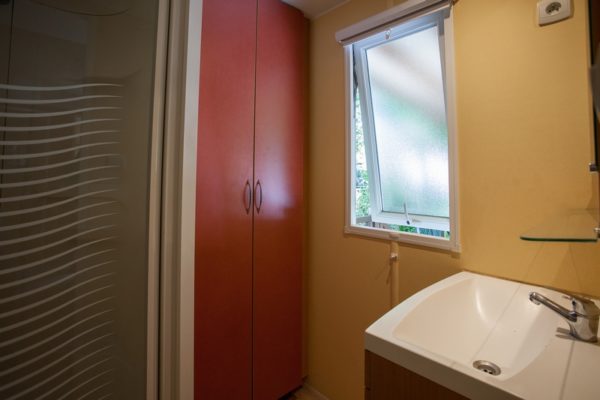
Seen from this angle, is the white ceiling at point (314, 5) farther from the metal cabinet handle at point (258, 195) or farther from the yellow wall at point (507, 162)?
the metal cabinet handle at point (258, 195)

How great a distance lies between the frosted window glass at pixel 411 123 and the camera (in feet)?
4.93

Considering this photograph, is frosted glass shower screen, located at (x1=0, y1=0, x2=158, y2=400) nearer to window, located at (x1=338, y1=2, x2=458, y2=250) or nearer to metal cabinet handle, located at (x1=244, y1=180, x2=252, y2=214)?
metal cabinet handle, located at (x1=244, y1=180, x2=252, y2=214)

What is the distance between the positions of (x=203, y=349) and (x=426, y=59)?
192 cm

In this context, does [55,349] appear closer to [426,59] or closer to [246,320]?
[246,320]

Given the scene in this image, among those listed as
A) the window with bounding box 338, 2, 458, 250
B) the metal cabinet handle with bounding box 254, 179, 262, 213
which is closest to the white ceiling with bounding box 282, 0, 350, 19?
the window with bounding box 338, 2, 458, 250

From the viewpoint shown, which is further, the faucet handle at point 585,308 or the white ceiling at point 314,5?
the white ceiling at point 314,5

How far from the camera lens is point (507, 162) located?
3.81ft

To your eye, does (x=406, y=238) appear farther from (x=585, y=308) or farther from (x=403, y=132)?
(x=585, y=308)

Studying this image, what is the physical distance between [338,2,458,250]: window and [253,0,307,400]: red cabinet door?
0.36 m

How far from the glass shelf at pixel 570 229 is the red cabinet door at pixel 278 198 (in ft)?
3.99

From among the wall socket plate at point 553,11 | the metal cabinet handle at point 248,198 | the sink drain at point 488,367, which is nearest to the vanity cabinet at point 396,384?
the sink drain at point 488,367

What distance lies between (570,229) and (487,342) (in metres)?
0.43

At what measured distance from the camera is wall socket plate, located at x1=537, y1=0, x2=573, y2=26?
101 centimetres

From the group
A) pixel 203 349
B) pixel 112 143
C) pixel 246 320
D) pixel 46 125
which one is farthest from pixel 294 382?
pixel 46 125
